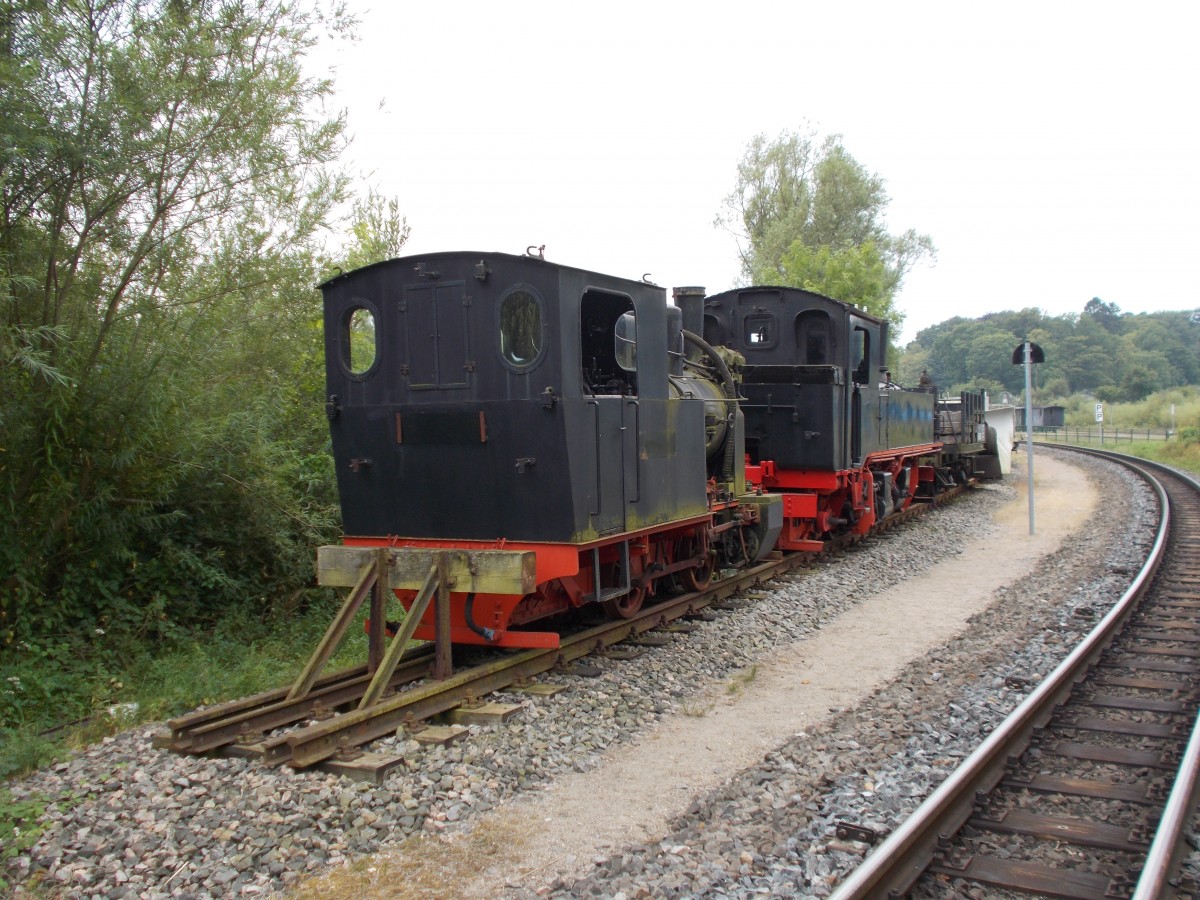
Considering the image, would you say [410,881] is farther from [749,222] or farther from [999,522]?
[749,222]

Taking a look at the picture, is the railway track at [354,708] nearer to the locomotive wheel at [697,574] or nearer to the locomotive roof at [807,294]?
the locomotive wheel at [697,574]

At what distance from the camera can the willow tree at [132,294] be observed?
6785 mm

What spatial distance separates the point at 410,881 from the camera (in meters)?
3.98

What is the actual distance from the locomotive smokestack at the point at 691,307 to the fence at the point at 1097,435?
39.7m

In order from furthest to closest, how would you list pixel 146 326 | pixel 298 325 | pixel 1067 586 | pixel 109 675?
pixel 1067 586 → pixel 298 325 → pixel 146 326 → pixel 109 675

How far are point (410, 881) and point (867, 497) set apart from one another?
10677mm

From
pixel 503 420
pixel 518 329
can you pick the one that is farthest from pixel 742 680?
pixel 518 329

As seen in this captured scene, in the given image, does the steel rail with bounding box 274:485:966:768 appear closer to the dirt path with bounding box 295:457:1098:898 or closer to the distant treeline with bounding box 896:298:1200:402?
the dirt path with bounding box 295:457:1098:898

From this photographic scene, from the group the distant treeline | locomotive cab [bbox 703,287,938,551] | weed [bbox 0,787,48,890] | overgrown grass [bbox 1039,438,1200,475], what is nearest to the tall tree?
overgrown grass [bbox 1039,438,1200,475]

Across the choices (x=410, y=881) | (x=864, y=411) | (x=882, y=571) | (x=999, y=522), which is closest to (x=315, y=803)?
(x=410, y=881)

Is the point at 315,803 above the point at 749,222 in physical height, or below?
below

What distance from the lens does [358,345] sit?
767 centimetres

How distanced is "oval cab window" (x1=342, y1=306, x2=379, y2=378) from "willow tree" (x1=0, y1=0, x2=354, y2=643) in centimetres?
135

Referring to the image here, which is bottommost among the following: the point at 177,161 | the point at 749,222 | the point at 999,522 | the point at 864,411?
the point at 999,522
